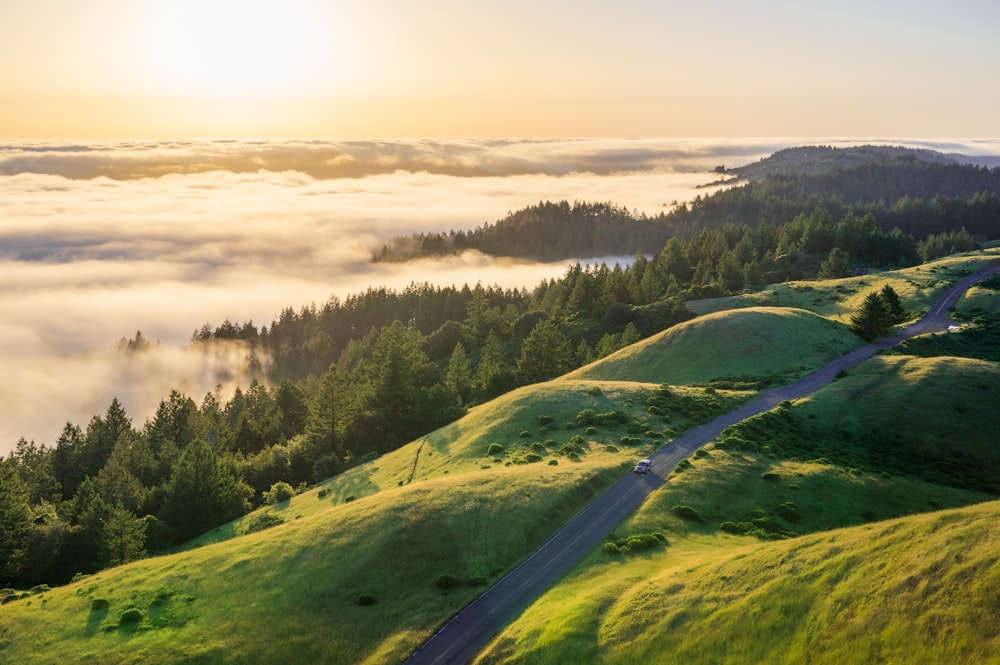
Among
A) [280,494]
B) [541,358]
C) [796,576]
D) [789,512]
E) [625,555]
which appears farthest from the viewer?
[541,358]

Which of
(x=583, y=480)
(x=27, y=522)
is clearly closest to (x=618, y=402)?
(x=583, y=480)

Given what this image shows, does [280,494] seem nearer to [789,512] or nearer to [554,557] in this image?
[554,557]

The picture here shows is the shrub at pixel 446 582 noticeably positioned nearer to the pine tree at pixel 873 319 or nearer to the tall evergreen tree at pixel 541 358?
the tall evergreen tree at pixel 541 358

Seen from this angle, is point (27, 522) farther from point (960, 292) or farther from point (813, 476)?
point (960, 292)

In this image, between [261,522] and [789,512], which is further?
[261,522]

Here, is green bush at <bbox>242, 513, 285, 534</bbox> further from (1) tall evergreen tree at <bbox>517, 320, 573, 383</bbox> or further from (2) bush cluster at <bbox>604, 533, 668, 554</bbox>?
(1) tall evergreen tree at <bbox>517, 320, 573, 383</bbox>

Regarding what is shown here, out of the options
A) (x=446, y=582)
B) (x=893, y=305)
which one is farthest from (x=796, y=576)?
(x=893, y=305)

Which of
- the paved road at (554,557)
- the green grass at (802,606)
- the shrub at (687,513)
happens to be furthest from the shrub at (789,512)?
the green grass at (802,606)
